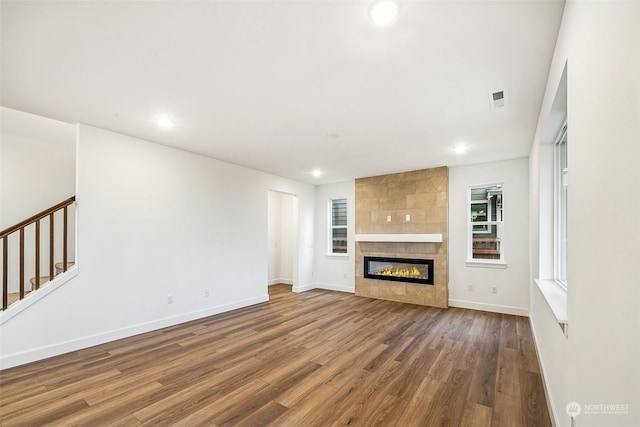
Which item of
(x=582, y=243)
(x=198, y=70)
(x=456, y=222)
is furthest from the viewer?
(x=456, y=222)

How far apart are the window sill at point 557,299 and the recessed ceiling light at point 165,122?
3.85 meters

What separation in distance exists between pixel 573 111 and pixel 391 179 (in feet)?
14.6

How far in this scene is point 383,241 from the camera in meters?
5.70

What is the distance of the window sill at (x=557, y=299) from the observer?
160cm

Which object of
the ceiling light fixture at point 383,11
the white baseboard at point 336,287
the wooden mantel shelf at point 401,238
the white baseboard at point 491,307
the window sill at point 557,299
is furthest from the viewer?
the white baseboard at point 336,287

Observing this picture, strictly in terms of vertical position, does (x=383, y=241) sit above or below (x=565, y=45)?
below

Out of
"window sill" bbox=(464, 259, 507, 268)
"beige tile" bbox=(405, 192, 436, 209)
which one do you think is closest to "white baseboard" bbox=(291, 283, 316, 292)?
"beige tile" bbox=(405, 192, 436, 209)

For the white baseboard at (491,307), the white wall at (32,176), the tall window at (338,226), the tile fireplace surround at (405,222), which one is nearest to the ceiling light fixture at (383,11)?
the white wall at (32,176)

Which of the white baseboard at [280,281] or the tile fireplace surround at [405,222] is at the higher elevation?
the tile fireplace surround at [405,222]

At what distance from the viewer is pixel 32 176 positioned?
3.91 meters

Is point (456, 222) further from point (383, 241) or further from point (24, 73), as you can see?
point (24, 73)

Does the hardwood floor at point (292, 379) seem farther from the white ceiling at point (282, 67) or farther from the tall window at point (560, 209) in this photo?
the white ceiling at point (282, 67)

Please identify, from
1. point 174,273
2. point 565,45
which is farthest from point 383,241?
point 565,45

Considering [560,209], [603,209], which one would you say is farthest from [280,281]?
[603,209]
